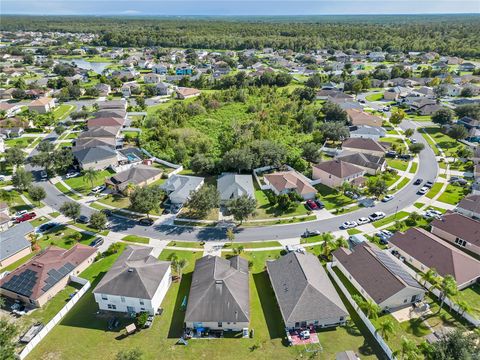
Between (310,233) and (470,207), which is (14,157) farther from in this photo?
(470,207)

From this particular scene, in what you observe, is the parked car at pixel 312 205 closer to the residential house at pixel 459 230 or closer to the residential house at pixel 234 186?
the residential house at pixel 234 186

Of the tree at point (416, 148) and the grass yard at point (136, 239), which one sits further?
the tree at point (416, 148)

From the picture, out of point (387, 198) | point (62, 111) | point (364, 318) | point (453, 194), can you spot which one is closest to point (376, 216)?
point (387, 198)

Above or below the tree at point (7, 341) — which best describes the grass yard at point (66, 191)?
below

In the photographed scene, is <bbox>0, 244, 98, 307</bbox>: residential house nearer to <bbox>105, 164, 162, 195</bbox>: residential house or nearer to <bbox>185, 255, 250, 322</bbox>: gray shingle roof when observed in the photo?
<bbox>185, 255, 250, 322</bbox>: gray shingle roof

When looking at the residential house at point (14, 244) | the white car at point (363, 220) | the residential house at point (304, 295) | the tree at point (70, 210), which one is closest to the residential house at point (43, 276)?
the residential house at point (14, 244)
